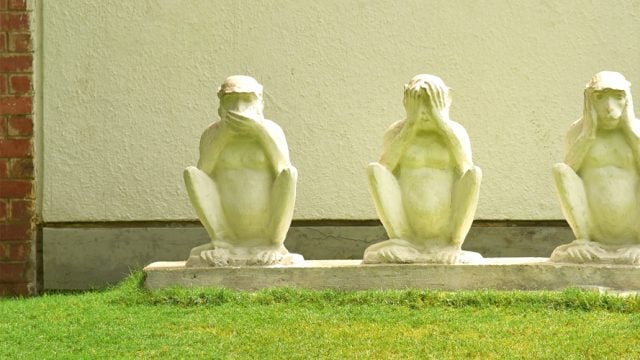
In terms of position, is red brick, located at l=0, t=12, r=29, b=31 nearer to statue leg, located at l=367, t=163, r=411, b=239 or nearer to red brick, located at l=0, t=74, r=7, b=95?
red brick, located at l=0, t=74, r=7, b=95

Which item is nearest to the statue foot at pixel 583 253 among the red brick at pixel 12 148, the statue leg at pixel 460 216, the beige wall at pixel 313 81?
the statue leg at pixel 460 216

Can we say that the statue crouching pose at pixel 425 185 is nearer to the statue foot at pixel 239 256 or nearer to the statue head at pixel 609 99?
the statue foot at pixel 239 256

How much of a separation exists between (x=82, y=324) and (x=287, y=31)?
3255 millimetres

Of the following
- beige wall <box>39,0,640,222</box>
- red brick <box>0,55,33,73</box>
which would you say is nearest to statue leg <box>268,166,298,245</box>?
beige wall <box>39,0,640,222</box>

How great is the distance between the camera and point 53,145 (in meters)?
9.14

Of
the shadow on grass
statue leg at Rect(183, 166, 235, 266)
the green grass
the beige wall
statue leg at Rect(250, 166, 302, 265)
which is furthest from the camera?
the beige wall

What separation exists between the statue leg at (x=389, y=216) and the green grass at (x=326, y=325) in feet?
1.25

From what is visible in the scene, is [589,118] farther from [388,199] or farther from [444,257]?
[388,199]

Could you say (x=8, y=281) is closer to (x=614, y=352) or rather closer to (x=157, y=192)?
(x=157, y=192)

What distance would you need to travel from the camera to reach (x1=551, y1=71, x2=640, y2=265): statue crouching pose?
7.31m

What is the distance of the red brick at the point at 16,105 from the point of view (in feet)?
29.8

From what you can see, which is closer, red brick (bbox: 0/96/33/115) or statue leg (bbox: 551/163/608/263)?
statue leg (bbox: 551/163/608/263)

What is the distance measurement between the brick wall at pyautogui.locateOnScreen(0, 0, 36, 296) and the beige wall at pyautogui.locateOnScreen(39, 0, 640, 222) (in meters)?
0.14

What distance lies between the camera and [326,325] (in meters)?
6.55
